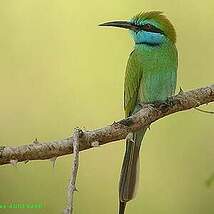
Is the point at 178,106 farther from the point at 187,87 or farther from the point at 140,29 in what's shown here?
the point at 187,87

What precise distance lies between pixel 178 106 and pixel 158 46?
335mm

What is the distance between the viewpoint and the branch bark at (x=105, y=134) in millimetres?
1215

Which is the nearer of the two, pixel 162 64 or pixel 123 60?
pixel 162 64

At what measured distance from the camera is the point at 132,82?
1736mm

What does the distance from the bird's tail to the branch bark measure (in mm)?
163

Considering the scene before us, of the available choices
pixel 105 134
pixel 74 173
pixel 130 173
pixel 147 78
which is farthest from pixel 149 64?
pixel 74 173

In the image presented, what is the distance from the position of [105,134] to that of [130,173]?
350mm

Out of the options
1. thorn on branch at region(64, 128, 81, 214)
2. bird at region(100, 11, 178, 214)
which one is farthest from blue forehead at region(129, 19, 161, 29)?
thorn on branch at region(64, 128, 81, 214)

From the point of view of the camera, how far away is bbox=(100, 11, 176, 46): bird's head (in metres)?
1.73

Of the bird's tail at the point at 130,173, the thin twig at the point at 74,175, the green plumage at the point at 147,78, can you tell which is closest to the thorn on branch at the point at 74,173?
the thin twig at the point at 74,175

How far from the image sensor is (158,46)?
69.2 inches

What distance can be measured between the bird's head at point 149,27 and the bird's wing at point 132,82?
53 millimetres

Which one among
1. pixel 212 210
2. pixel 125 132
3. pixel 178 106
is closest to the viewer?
pixel 125 132

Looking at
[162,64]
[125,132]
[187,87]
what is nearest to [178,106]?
[125,132]
